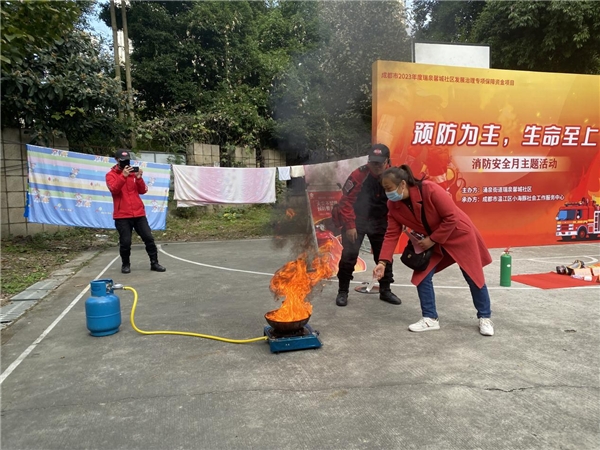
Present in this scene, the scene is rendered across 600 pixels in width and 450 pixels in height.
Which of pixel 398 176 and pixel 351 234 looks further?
pixel 351 234

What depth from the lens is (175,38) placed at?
15.4 meters

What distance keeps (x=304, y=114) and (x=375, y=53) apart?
11.6 ft

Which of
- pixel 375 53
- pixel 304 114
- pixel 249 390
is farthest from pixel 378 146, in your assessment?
pixel 375 53

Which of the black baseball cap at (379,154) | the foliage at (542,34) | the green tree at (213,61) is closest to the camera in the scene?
the black baseball cap at (379,154)

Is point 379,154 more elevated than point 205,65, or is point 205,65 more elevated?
point 205,65

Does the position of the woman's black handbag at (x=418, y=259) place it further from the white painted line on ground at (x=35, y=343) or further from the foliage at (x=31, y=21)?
the foliage at (x=31, y=21)

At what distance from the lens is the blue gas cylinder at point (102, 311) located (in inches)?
154

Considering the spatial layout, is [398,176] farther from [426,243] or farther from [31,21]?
[31,21]

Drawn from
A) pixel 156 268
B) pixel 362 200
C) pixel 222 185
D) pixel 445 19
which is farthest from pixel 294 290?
pixel 445 19

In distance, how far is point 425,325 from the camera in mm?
4078

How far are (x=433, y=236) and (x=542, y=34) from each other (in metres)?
14.1

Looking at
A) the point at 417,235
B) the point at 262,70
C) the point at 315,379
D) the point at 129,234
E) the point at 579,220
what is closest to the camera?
the point at 315,379

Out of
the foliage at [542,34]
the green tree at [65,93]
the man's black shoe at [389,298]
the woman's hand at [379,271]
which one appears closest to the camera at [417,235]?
the woman's hand at [379,271]

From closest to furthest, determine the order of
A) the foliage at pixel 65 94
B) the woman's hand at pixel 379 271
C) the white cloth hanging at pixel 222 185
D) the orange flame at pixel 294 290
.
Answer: the orange flame at pixel 294 290 < the woman's hand at pixel 379 271 < the foliage at pixel 65 94 < the white cloth hanging at pixel 222 185
